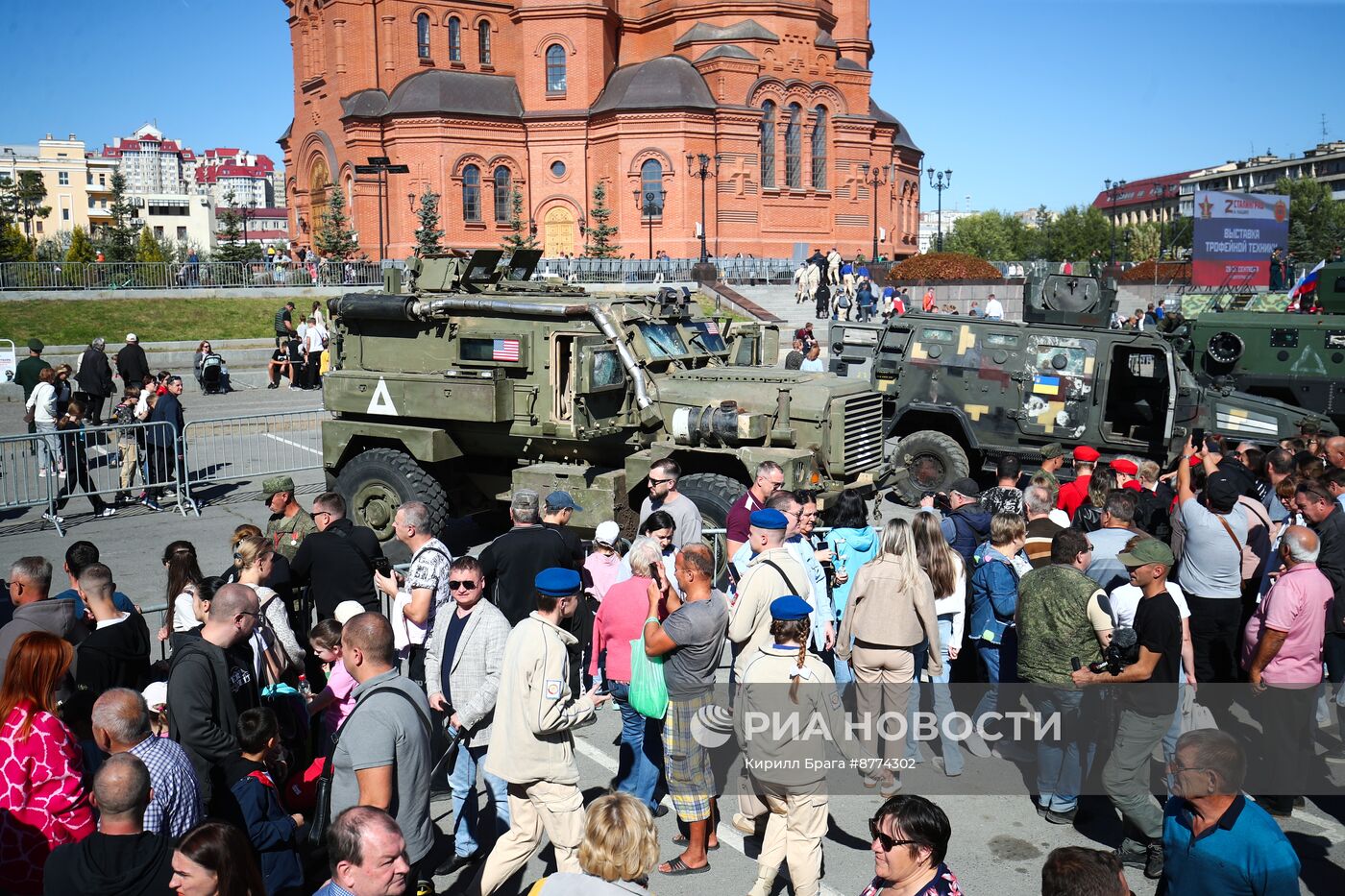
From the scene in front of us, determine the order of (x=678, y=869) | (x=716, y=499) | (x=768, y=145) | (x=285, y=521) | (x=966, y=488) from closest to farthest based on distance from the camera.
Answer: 1. (x=678, y=869)
2. (x=966, y=488)
3. (x=285, y=521)
4. (x=716, y=499)
5. (x=768, y=145)

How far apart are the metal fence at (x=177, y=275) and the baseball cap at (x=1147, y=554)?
1355 inches

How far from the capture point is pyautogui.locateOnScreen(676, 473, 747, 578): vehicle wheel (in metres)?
10.7

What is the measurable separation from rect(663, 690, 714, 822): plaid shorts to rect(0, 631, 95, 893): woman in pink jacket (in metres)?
2.75

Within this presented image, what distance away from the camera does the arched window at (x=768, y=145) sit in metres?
51.8

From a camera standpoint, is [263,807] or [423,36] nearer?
[263,807]

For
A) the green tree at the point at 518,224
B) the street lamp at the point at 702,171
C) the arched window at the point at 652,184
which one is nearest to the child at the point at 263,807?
the street lamp at the point at 702,171

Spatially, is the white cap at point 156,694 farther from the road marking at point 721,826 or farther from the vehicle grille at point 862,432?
the vehicle grille at point 862,432

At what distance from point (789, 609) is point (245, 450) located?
46.9 feet

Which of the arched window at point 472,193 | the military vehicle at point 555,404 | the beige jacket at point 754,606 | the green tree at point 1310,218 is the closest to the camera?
the beige jacket at point 754,606

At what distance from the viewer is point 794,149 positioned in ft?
173

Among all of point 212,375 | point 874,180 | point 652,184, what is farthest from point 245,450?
point 874,180

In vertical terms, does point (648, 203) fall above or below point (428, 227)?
above

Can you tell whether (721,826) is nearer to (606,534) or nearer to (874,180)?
(606,534)

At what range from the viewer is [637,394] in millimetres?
11742
